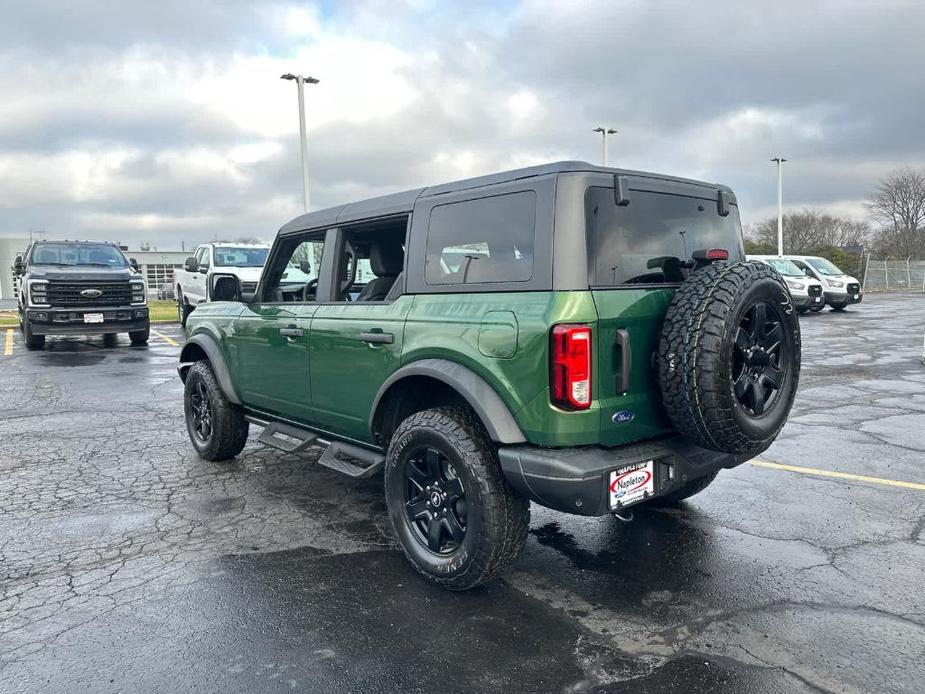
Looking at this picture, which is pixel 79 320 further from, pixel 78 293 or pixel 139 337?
pixel 139 337

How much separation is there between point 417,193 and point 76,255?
13230 mm

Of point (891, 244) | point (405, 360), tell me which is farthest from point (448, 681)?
point (891, 244)

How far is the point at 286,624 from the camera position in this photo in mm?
3078

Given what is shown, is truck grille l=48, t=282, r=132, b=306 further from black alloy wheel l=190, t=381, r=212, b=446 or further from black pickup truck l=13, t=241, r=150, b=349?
black alloy wheel l=190, t=381, r=212, b=446

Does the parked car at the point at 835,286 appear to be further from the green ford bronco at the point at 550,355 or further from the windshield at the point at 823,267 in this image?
the green ford bronco at the point at 550,355

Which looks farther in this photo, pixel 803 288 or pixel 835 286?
pixel 835 286

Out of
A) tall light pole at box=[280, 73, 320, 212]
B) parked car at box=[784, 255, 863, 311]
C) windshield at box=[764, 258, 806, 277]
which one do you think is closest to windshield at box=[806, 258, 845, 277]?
parked car at box=[784, 255, 863, 311]

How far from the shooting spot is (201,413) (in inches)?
231

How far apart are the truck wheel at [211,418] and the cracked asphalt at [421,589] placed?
0.18 meters

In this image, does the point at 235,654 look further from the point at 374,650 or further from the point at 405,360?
the point at 405,360

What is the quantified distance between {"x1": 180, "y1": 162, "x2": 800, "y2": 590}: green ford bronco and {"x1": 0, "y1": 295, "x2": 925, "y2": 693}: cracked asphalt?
0.44 m

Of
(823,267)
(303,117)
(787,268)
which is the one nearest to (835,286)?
(823,267)

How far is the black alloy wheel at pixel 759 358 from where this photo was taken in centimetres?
324

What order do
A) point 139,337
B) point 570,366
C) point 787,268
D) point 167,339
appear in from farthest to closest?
point 787,268 < point 167,339 < point 139,337 < point 570,366
